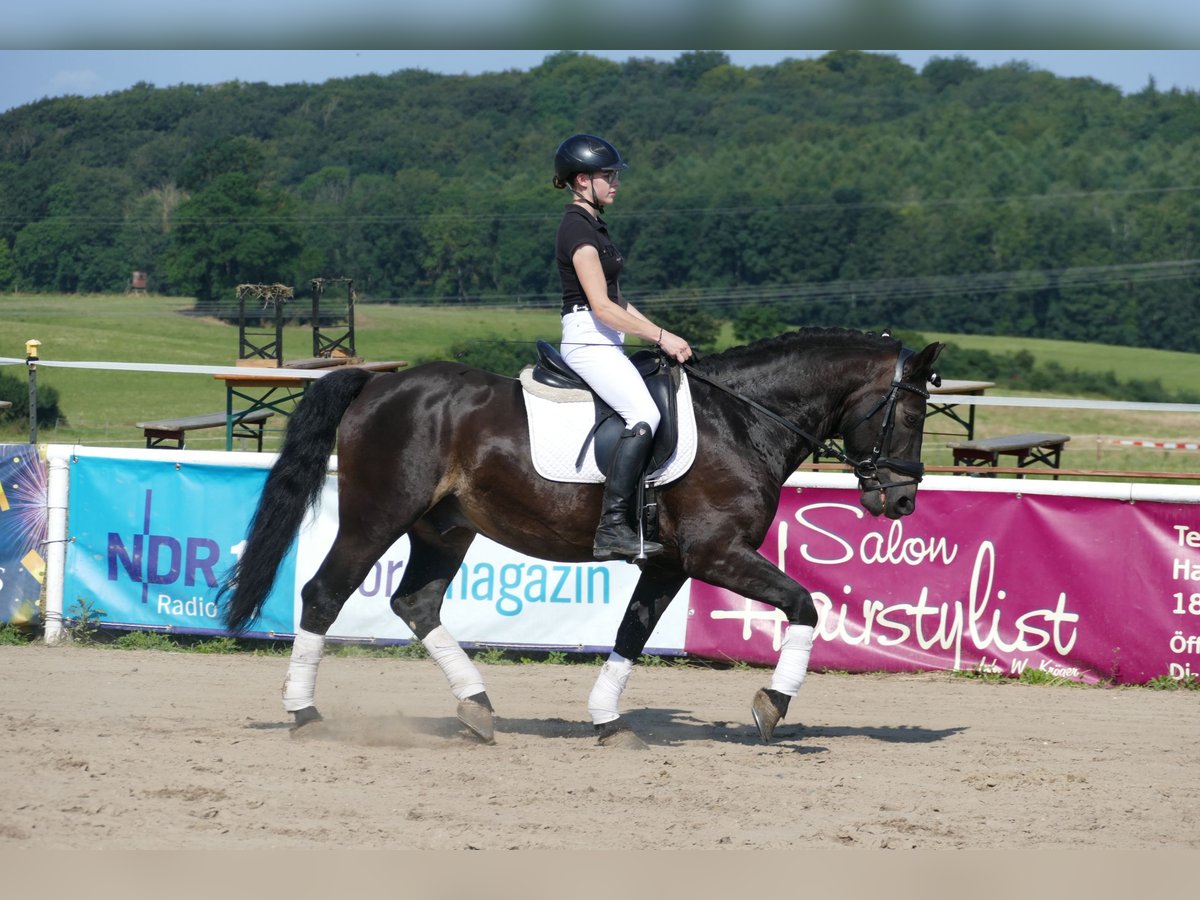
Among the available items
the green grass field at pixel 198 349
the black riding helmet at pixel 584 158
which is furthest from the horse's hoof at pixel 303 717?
the green grass field at pixel 198 349

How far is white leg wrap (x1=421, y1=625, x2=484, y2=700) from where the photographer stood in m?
6.19

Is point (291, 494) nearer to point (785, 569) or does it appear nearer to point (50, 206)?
point (785, 569)

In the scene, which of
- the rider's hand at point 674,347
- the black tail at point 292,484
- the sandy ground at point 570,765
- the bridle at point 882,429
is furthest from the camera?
the black tail at point 292,484

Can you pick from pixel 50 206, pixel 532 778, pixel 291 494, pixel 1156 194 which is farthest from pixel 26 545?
pixel 1156 194

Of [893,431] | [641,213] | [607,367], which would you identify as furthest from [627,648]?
[641,213]

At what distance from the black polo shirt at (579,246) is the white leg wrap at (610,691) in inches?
66.5

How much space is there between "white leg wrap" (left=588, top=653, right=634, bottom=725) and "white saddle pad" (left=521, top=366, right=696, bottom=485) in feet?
3.06

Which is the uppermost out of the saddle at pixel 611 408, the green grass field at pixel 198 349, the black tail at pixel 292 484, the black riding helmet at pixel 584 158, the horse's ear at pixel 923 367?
the black riding helmet at pixel 584 158

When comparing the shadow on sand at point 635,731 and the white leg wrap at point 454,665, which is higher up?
the white leg wrap at point 454,665

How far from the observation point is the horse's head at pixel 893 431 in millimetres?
6113

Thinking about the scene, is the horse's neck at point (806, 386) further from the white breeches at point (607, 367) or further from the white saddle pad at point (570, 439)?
the white breeches at point (607, 367)

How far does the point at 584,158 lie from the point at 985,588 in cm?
425

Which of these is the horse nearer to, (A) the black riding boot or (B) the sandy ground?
(A) the black riding boot

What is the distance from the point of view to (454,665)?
6.24m
